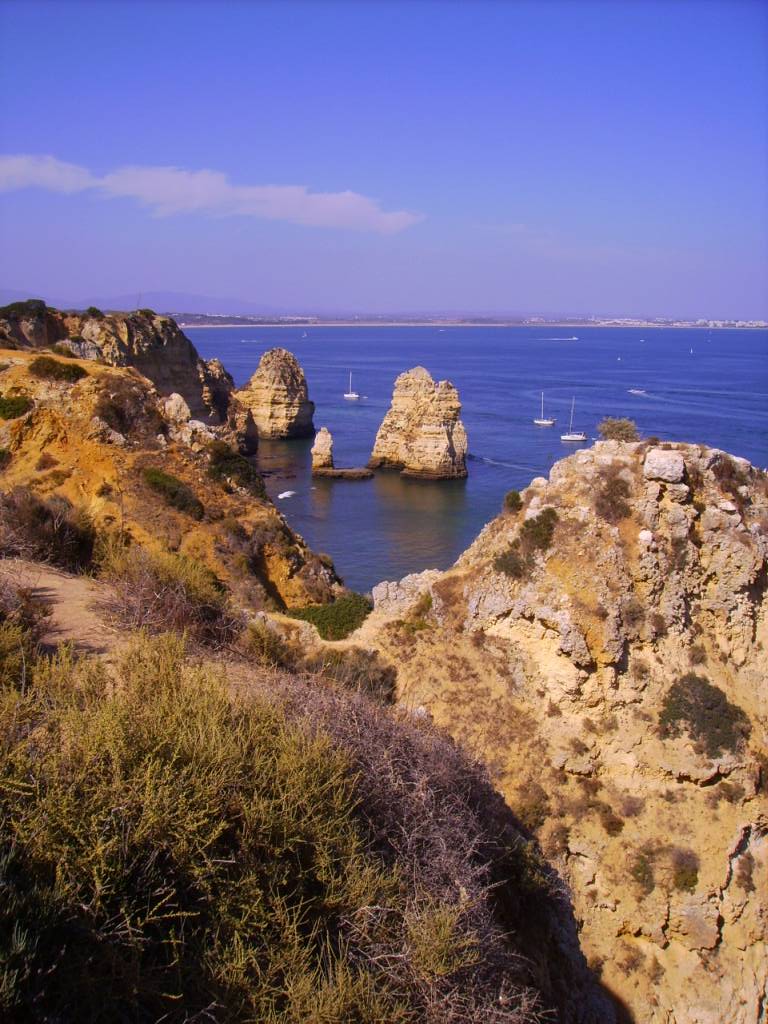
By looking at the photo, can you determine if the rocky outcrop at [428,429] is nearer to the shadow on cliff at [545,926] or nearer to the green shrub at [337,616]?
the green shrub at [337,616]

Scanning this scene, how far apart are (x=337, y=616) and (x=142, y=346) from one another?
43000 mm

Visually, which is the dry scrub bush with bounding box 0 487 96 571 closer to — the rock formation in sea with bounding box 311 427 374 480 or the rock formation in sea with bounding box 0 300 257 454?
the rock formation in sea with bounding box 0 300 257 454

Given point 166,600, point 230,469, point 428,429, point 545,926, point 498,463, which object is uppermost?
point 230,469

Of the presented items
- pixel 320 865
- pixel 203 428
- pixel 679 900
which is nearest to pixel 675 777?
pixel 679 900

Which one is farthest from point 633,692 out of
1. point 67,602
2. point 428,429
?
point 428,429

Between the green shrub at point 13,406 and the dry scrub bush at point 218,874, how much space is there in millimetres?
17132

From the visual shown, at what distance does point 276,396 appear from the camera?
74.2 meters

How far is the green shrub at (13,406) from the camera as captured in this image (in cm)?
2097

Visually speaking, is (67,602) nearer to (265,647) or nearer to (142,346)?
(265,647)

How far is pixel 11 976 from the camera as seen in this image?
137 inches

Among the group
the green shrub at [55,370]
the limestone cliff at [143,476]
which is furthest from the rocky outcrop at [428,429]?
the green shrub at [55,370]

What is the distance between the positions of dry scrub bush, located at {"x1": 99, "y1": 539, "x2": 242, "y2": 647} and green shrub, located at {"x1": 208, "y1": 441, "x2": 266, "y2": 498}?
30.9 feet

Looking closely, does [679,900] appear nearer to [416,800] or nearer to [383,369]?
[416,800]

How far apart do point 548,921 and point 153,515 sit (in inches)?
556
